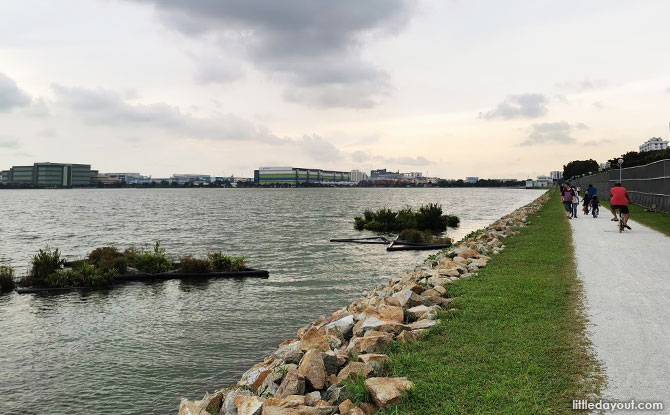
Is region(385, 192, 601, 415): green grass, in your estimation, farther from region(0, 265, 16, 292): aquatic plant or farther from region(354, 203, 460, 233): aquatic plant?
region(354, 203, 460, 233): aquatic plant

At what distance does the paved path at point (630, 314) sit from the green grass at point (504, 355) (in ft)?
0.85

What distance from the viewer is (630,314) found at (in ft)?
28.8

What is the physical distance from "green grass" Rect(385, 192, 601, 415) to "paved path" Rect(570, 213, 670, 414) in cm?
26

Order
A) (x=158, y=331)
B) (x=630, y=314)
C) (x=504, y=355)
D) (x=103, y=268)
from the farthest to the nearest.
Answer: (x=103, y=268)
(x=158, y=331)
(x=630, y=314)
(x=504, y=355)

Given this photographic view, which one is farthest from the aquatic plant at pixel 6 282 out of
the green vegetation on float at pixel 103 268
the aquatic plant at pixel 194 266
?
the aquatic plant at pixel 194 266

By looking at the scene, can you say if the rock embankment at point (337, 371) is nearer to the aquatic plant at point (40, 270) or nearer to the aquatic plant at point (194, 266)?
the aquatic plant at point (194, 266)

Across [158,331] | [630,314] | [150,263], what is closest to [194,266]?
[150,263]

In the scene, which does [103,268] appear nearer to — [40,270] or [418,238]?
[40,270]

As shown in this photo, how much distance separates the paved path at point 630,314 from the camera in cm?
593

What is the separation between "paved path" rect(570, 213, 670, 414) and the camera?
5.93 metres

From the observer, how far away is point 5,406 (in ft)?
33.5

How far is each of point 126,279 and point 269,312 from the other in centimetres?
939

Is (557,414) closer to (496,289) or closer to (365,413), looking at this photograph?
(365,413)

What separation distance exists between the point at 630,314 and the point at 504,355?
349cm
